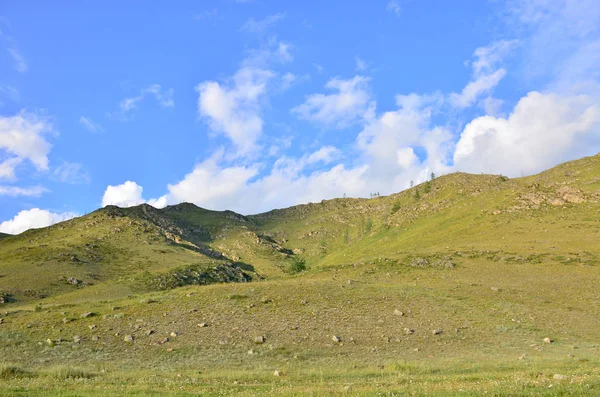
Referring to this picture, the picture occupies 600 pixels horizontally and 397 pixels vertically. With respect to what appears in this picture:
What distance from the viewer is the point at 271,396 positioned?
45.9 feet

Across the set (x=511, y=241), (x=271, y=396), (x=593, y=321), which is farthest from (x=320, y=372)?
(x=511, y=241)

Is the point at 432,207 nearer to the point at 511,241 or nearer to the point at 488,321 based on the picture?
the point at 511,241

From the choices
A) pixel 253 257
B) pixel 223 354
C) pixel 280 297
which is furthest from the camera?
pixel 253 257

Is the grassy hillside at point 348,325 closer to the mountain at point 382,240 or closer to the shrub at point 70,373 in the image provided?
the shrub at point 70,373

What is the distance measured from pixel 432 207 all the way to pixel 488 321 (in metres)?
92.4

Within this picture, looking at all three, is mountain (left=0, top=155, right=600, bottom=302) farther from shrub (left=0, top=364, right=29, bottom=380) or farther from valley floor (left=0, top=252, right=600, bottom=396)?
shrub (left=0, top=364, right=29, bottom=380)

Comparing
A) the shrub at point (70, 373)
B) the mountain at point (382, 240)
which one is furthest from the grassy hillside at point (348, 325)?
the mountain at point (382, 240)

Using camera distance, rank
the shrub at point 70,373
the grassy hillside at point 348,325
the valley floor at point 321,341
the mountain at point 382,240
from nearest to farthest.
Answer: the valley floor at point 321,341 < the grassy hillside at point 348,325 < the shrub at point 70,373 < the mountain at point 382,240

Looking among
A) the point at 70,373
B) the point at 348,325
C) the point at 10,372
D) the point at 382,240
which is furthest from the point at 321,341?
the point at 382,240

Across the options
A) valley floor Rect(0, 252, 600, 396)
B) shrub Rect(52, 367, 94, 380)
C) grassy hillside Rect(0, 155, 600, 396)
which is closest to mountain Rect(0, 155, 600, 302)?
grassy hillside Rect(0, 155, 600, 396)

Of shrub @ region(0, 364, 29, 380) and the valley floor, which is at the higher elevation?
shrub @ region(0, 364, 29, 380)

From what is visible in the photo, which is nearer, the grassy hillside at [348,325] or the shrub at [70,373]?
the grassy hillside at [348,325]

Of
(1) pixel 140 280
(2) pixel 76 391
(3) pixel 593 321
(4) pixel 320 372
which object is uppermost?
(1) pixel 140 280

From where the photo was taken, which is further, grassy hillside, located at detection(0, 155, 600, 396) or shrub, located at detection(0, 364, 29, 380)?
shrub, located at detection(0, 364, 29, 380)
